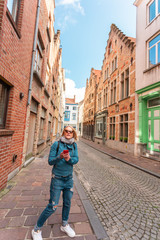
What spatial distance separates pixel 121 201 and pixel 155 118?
21.8 ft

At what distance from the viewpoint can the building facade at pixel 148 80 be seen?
25.5ft

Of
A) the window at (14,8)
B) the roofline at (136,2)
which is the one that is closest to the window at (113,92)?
the roofline at (136,2)

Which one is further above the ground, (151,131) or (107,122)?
(107,122)

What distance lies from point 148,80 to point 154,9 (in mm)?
4955

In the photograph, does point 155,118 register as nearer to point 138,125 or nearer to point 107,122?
point 138,125

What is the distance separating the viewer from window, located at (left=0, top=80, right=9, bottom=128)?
3.25 metres

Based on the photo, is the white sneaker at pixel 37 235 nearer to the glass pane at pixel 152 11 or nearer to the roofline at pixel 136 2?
the glass pane at pixel 152 11

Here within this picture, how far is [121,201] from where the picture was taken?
9.79 feet

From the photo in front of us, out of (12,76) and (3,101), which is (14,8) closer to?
(12,76)

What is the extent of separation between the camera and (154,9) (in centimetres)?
836

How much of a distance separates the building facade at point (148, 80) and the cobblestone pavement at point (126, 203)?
13.6 feet

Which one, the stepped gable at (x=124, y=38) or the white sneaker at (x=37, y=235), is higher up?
the stepped gable at (x=124, y=38)

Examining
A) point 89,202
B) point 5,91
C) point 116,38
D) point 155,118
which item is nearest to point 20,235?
point 89,202

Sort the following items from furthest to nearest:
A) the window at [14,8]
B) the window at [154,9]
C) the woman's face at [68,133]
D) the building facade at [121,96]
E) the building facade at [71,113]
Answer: the building facade at [71,113]
the building facade at [121,96]
the window at [154,9]
the window at [14,8]
the woman's face at [68,133]
